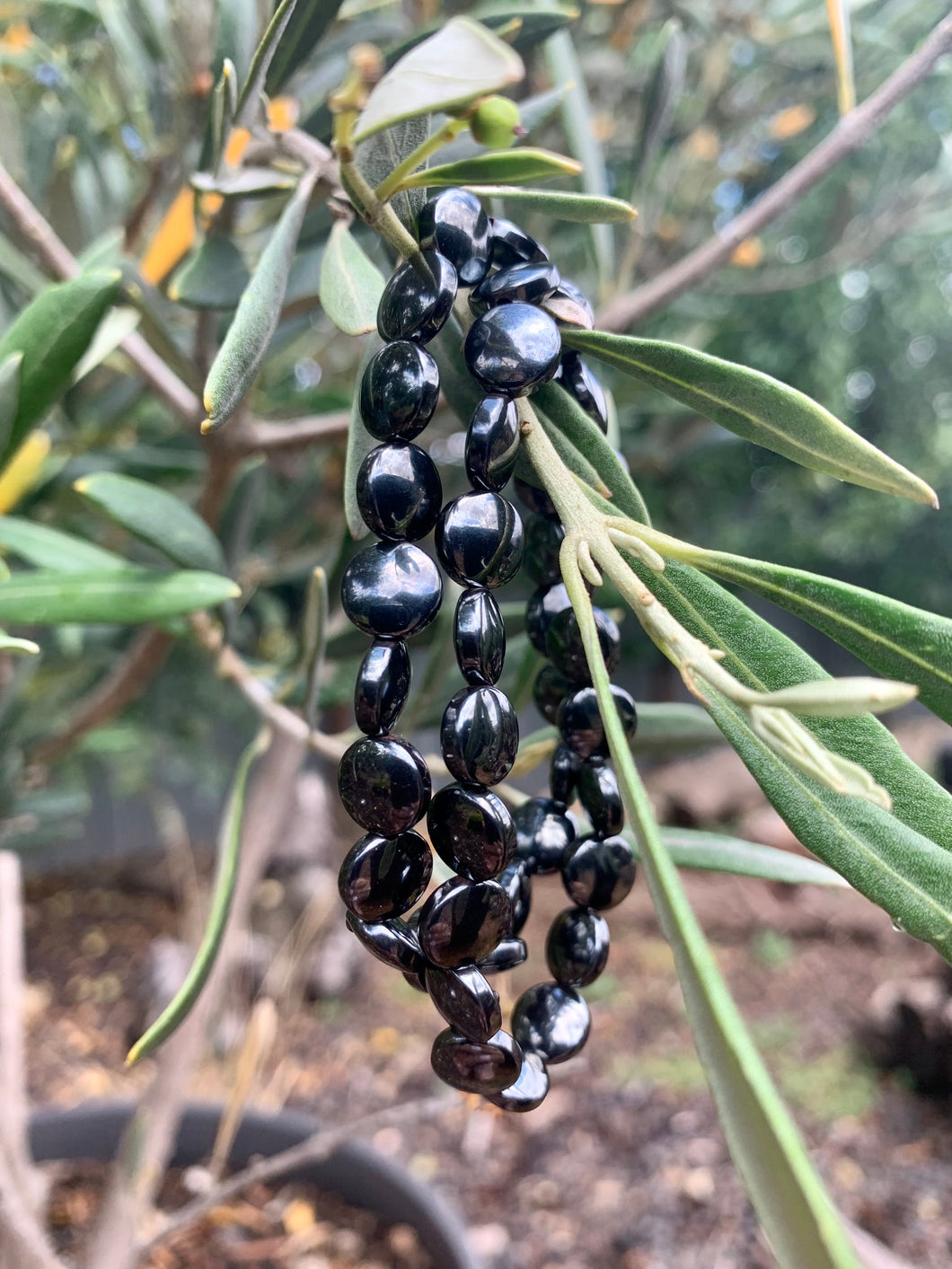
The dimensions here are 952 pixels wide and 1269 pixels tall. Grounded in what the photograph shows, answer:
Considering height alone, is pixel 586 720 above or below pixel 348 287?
below

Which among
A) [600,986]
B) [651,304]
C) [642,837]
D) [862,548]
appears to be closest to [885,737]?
[642,837]

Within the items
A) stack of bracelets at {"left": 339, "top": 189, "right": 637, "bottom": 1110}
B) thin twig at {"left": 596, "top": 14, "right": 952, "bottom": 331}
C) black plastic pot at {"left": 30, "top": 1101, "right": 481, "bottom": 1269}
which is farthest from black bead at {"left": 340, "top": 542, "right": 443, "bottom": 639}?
black plastic pot at {"left": 30, "top": 1101, "right": 481, "bottom": 1269}

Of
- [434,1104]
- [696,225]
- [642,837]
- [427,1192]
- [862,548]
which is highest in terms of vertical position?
[642,837]

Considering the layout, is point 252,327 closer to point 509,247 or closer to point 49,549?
point 509,247

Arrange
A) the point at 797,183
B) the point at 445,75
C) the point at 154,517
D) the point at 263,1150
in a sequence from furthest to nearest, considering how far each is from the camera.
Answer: the point at 263,1150
the point at 797,183
the point at 154,517
the point at 445,75

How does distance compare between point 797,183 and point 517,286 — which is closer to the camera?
point 517,286

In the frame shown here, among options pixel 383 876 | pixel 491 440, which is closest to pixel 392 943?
pixel 383 876

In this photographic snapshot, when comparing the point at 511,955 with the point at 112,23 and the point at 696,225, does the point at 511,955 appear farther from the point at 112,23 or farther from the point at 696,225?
the point at 696,225

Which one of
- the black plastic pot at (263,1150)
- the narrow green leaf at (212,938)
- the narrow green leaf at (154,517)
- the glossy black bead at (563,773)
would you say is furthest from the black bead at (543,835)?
the black plastic pot at (263,1150)
